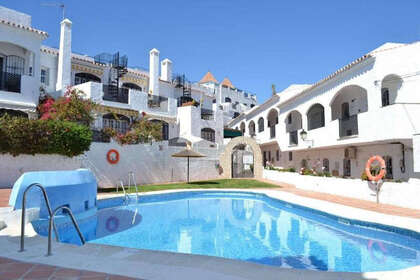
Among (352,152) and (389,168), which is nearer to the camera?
(389,168)

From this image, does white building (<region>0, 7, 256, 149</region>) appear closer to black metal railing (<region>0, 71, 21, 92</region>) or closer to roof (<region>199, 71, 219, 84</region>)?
black metal railing (<region>0, 71, 21, 92</region>)

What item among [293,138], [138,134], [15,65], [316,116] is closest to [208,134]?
[293,138]

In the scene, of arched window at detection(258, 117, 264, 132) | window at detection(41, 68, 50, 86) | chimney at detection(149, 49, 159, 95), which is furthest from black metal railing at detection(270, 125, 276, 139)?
window at detection(41, 68, 50, 86)

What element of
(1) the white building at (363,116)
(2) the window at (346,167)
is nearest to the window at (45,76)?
(1) the white building at (363,116)

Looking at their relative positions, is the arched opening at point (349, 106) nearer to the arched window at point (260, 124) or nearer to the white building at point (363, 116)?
the white building at point (363, 116)

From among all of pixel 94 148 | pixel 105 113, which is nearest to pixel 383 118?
pixel 94 148

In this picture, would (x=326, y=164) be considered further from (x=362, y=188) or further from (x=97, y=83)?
(x=97, y=83)

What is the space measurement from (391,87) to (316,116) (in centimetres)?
879

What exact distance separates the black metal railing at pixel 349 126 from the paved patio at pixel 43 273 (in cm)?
1794

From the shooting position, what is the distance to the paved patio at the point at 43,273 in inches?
168

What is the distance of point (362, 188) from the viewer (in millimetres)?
14266

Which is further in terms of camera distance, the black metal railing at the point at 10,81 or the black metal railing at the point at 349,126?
the black metal railing at the point at 10,81

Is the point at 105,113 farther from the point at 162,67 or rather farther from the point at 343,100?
the point at 343,100

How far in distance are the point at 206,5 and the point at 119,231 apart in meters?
12.7
